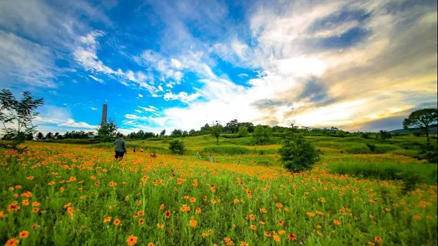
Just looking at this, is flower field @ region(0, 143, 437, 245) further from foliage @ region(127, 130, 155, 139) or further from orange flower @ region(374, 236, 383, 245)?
foliage @ region(127, 130, 155, 139)

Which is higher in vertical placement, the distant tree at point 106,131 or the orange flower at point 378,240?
the distant tree at point 106,131

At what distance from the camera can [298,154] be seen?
15.3m

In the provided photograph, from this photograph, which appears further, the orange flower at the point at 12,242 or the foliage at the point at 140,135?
the foliage at the point at 140,135

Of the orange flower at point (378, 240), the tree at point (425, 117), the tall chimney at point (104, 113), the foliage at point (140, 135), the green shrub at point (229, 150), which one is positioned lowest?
the green shrub at point (229, 150)

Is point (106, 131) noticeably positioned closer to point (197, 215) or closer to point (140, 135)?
point (197, 215)

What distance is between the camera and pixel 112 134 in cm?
5869

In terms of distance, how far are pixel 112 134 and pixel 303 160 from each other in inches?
2106

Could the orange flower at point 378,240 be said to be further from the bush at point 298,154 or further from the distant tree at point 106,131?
the distant tree at point 106,131

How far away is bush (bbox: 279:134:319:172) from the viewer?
1513 centimetres

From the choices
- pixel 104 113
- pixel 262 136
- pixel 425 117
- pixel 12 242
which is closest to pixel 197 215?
pixel 12 242

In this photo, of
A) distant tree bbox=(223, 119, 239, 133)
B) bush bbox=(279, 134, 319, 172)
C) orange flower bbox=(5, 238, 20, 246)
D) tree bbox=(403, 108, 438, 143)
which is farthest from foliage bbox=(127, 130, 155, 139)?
tree bbox=(403, 108, 438, 143)

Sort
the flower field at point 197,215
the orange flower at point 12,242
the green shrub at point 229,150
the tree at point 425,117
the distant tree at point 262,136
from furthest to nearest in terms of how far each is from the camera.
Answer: the distant tree at point 262,136 < the green shrub at point 229,150 < the orange flower at point 12,242 < the flower field at point 197,215 < the tree at point 425,117

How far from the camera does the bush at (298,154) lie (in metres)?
15.1

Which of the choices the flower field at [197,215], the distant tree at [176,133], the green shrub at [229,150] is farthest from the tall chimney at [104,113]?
the distant tree at [176,133]
